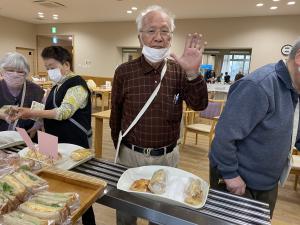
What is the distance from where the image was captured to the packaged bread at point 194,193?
0.90m

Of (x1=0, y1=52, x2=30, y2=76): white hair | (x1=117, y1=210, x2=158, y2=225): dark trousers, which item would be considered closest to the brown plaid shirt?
(x1=117, y1=210, x2=158, y2=225): dark trousers

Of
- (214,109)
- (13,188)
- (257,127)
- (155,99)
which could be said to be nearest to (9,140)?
(13,188)

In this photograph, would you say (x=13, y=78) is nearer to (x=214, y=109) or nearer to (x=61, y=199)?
(x=61, y=199)

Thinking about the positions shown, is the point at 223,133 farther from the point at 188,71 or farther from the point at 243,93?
the point at 188,71

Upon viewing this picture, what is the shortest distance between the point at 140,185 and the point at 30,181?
0.40 metres

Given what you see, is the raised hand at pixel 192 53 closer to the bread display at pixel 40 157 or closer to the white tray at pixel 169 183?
the white tray at pixel 169 183

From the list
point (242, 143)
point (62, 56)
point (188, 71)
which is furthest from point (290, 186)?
point (62, 56)

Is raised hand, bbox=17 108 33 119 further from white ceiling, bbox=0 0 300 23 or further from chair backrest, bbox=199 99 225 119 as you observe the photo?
white ceiling, bbox=0 0 300 23

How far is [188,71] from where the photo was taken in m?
1.30

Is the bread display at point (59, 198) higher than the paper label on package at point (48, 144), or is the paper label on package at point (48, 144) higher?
the paper label on package at point (48, 144)

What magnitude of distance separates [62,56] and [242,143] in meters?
1.24

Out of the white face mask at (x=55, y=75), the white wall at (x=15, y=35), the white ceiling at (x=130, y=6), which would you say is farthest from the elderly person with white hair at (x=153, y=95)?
the white wall at (x=15, y=35)

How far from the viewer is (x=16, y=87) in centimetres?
171

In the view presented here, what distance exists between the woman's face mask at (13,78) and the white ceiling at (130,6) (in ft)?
17.8
